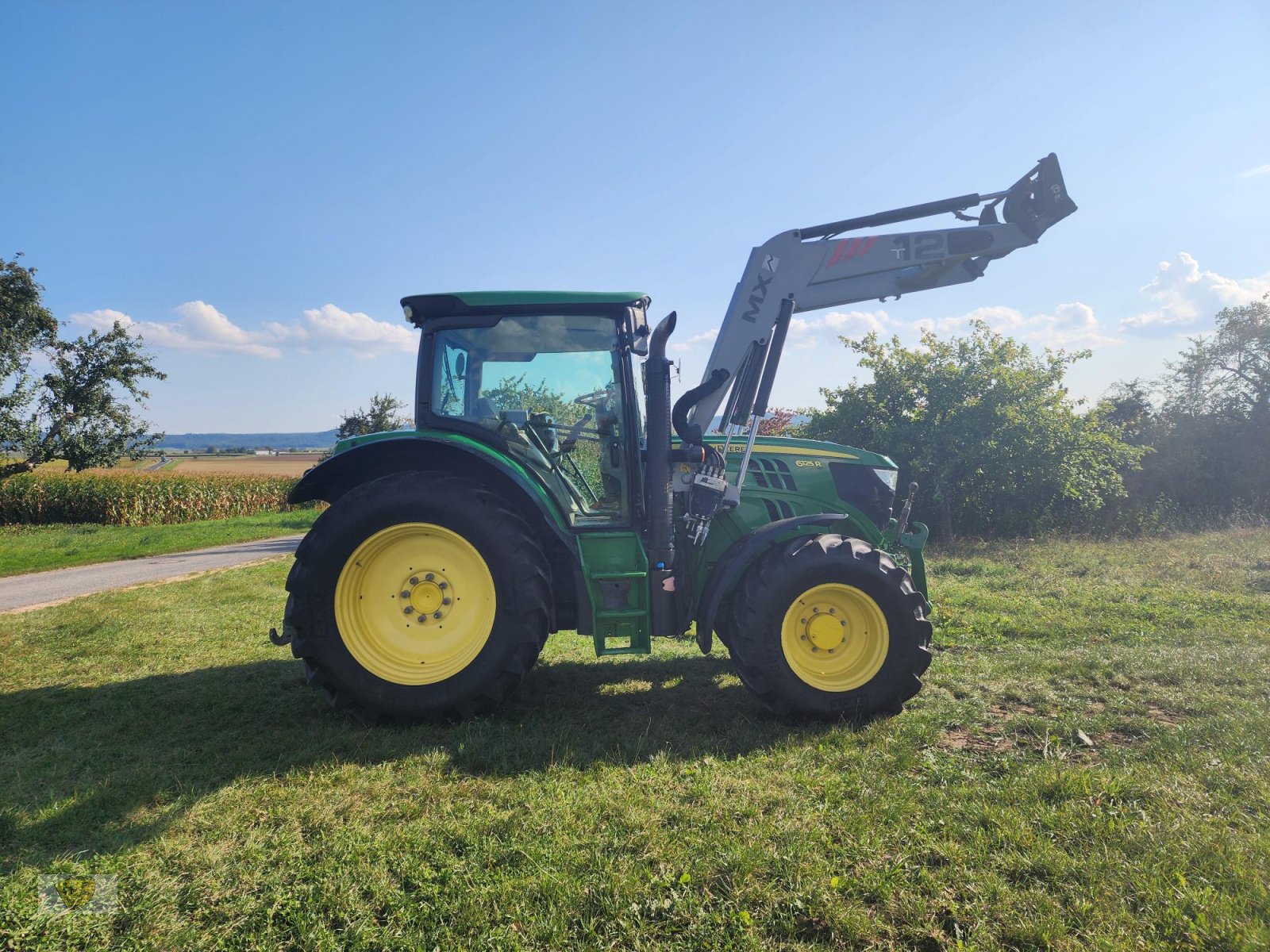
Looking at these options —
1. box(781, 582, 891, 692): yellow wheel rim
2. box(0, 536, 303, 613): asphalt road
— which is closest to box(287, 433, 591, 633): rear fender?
box(781, 582, 891, 692): yellow wheel rim

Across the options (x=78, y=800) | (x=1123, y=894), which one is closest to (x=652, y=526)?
(x=1123, y=894)

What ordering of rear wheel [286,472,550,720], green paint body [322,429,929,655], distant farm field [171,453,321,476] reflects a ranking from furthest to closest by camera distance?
1. distant farm field [171,453,321,476]
2. green paint body [322,429,929,655]
3. rear wheel [286,472,550,720]

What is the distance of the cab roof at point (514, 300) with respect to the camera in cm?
417

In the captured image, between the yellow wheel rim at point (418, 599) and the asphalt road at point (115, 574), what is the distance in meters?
7.20

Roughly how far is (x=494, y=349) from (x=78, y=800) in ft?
9.85

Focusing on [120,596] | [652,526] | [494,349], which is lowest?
[120,596]

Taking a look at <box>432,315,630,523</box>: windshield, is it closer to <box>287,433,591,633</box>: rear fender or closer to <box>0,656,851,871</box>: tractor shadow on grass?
<box>287,433,591,633</box>: rear fender

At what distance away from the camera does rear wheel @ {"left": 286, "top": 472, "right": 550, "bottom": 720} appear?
376 cm

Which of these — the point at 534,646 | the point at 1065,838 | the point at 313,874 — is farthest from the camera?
the point at 534,646

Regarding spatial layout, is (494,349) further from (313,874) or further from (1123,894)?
(1123,894)

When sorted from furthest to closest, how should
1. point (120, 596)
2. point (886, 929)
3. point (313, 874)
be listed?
point (120, 596), point (313, 874), point (886, 929)

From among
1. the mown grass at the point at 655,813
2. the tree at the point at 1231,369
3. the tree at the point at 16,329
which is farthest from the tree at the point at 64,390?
the tree at the point at 1231,369

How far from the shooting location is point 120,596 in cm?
834

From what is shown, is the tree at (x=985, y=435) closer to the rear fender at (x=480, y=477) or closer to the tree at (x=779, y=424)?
the tree at (x=779, y=424)
